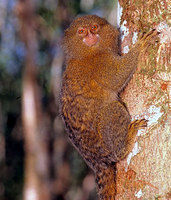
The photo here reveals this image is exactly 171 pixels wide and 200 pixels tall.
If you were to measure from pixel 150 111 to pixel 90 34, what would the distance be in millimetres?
1546

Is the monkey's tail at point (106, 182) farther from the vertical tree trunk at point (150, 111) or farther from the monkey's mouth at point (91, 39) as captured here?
the monkey's mouth at point (91, 39)

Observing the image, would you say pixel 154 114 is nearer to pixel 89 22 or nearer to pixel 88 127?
pixel 88 127

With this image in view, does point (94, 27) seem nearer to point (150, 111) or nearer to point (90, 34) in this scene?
point (90, 34)

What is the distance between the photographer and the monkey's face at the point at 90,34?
3752mm

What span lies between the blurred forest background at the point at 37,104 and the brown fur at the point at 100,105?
22.0 feet

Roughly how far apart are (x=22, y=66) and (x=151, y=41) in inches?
359

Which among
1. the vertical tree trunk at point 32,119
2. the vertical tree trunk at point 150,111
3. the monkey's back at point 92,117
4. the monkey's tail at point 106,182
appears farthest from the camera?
the vertical tree trunk at point 32,119

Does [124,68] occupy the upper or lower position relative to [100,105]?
upper

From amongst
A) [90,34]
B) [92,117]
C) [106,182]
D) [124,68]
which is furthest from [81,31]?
[106,182]

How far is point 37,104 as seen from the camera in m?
10.9

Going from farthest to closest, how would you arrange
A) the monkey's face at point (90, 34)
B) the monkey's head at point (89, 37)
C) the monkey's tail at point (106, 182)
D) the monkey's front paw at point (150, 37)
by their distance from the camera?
1. the monkey's face at point (90, 34)
2. the monkey's head at point (89, 37)
3. the monkey's tail at point (106, 182)
4. the monkey's front paw at point (150, 37)

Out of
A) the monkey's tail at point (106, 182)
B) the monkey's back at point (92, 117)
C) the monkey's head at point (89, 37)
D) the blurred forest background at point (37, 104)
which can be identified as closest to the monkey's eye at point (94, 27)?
the monkey's head at point (89, 37)

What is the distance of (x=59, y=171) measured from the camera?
12.3 metres

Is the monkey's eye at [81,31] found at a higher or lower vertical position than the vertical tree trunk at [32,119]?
higher
